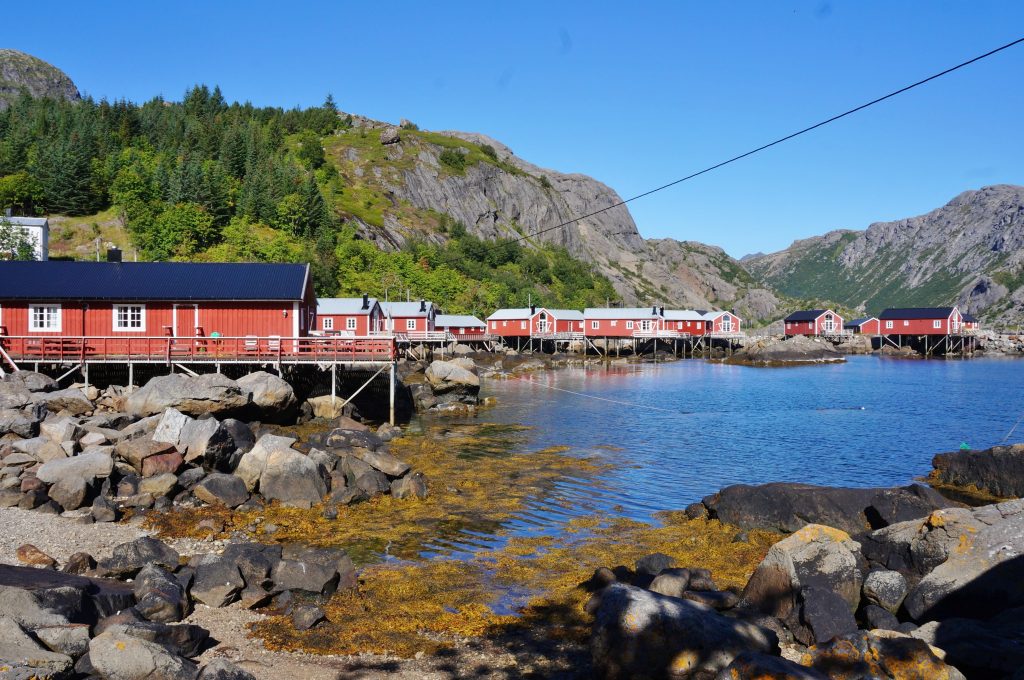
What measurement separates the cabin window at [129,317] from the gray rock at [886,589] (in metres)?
34.5

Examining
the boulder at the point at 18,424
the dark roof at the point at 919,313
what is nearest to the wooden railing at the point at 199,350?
the boulder at the point at 18,424

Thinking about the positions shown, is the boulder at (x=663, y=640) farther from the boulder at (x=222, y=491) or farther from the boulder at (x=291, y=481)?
the boulder at (x=222, y=491)

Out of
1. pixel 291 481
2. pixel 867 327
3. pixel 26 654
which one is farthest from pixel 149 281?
pixel 867 327

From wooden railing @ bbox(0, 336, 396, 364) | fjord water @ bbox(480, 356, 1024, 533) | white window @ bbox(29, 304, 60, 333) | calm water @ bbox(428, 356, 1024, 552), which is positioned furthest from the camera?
white window @ bbox(29, 304, 60, 333)

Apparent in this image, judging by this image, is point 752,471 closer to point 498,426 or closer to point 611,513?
point 611,513

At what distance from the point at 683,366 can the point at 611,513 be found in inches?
2692

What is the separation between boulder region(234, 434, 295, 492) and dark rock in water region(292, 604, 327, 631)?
8825 millimetres

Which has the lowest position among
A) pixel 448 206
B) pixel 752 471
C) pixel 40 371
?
pixel 752 471

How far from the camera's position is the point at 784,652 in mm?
11242

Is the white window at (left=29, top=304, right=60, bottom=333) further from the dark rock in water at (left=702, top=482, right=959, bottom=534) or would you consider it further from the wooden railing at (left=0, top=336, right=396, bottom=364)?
the dark rock in water at (left=702, top=482, right=959, bottom=534)

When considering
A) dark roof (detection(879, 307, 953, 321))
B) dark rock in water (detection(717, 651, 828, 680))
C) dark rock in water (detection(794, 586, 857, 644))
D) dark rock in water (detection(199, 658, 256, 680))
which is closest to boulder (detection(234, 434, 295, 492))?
dark rock in water (detection(199, 658, 256, 680))

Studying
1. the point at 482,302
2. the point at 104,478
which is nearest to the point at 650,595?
the point at 104,478

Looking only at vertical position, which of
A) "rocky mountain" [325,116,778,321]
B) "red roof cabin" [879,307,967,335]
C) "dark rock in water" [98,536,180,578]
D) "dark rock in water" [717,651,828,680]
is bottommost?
"dark rock in water" [98,536,180,578]

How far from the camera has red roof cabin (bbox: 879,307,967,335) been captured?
116938 mm
